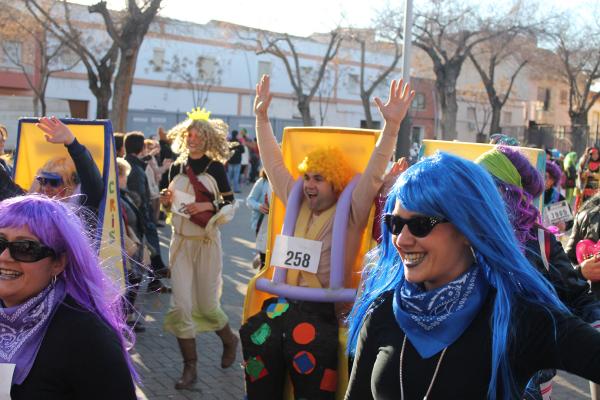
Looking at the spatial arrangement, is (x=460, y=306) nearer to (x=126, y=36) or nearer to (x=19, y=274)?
(x=19, y=274)

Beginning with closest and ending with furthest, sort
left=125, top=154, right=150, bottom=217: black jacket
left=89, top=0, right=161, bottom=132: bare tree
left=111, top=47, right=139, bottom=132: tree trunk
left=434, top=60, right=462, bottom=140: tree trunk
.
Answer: left=125, top=154, right=150, bottom=217: black jacket → left=89, top=0, right=161, bottom=132: bare tree → left=111, top=47, right=139, bottom=132: tree trunk → left=434, top=60, right=462, bottom=140: tree trunk

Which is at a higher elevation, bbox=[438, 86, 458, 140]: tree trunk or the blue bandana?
bbox=[438, 86, 458, 140]: tree trunk

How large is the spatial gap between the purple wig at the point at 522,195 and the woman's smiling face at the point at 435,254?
3.32ft

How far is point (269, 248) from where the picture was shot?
450cm

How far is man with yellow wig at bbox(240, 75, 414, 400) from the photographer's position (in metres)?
3.88

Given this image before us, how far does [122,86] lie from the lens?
747 inches

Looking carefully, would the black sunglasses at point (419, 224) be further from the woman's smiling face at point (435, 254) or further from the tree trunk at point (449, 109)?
the tree trunk at point (449, 109)

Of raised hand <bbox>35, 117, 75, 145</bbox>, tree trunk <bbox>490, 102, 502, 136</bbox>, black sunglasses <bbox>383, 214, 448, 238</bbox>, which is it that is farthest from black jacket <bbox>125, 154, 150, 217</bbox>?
tree trunk <bbox>490, 102, 502, 136</bbox>

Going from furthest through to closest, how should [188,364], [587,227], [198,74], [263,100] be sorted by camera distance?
[198,74] → [188,364] → [263,100] → [587,227]

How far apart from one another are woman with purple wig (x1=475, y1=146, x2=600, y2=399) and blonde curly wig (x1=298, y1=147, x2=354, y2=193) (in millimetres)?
1107

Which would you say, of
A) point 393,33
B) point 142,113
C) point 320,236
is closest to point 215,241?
point 320,236

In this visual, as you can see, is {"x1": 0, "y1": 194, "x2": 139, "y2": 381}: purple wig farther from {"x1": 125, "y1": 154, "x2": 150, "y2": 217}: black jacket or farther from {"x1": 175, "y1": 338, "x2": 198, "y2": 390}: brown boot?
{"x1": 125, "y1": 154, "x2": 150, "y2": 217}: black jacket

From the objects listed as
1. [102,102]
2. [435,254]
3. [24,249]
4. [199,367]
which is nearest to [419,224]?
[435,254]

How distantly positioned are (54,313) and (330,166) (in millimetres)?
2305
